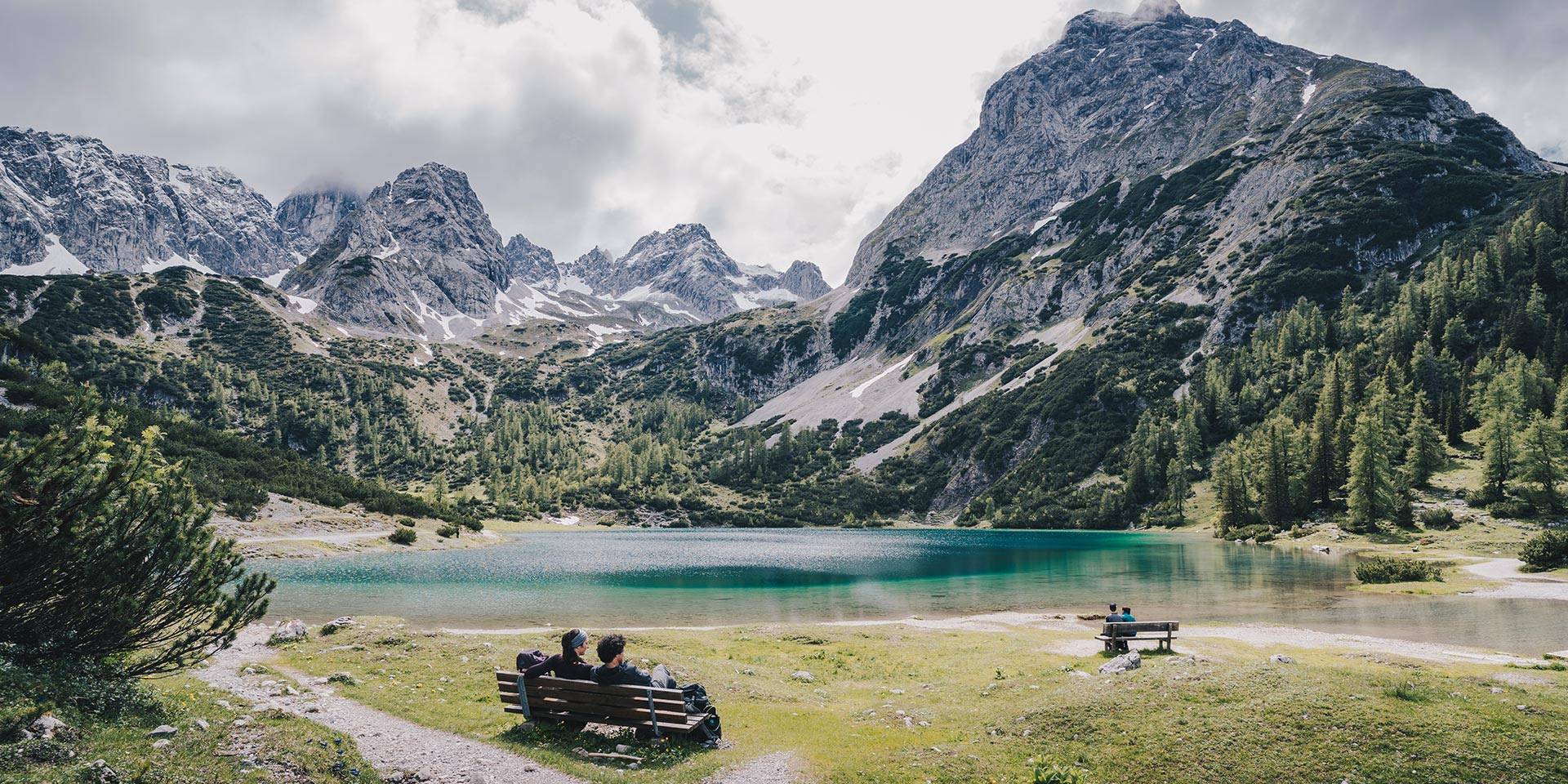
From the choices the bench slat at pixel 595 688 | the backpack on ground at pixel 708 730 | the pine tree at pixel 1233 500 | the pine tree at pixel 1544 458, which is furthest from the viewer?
the pine tree at pixel 1233 500

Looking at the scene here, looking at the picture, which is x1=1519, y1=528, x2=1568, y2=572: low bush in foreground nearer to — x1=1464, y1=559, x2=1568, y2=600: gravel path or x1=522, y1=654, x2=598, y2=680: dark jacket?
x1=1464, y1=559, x2=1568, y2=600: gravel path

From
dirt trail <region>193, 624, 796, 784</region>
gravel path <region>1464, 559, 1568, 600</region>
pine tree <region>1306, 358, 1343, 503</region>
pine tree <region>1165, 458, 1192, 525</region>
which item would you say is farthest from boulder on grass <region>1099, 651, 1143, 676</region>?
pine tree <region>1165, 458, 1192, 525</region>

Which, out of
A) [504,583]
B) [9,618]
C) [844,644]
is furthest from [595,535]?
[9,618]

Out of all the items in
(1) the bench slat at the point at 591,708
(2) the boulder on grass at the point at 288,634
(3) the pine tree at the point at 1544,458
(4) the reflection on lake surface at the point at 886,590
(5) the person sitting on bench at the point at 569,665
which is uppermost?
(3) the pine tree at the point at 1544,458

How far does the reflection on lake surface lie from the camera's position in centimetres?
3816

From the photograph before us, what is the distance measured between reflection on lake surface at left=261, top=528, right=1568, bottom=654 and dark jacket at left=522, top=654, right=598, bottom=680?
89.2 ft

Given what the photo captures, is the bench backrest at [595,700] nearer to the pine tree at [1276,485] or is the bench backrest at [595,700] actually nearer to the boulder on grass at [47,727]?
the boulder on grass at [47,727]

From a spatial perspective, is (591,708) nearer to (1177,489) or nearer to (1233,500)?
(1233,500)

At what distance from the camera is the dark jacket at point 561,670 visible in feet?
53.0

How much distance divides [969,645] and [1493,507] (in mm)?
80485

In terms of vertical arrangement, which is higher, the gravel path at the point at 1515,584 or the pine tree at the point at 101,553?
the pine tree at the point at 101,553

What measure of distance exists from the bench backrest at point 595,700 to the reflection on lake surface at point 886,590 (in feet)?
89.2

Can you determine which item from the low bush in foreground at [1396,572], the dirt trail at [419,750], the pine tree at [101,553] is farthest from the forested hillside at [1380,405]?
the pine tree at [101,553]

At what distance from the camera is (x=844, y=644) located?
34.3 meters
